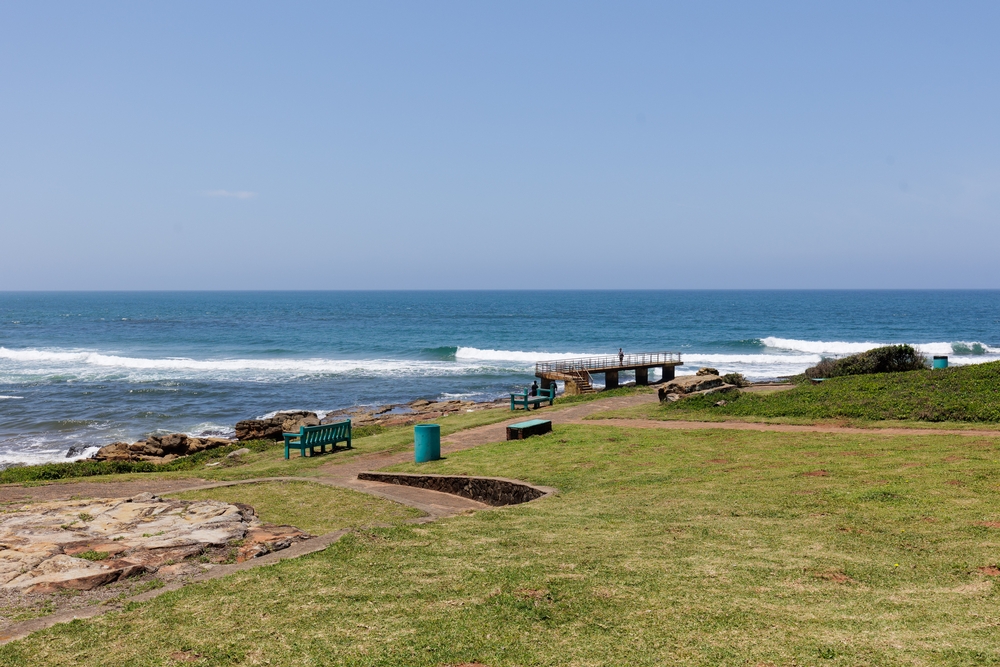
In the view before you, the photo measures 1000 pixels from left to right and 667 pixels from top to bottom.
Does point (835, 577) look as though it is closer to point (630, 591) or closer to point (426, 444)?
point (630, 591)

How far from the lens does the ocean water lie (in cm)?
4131

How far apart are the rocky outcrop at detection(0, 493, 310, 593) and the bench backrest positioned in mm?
8609

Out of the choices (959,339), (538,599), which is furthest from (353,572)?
(959,339)

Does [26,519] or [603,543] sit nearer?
[603,543]

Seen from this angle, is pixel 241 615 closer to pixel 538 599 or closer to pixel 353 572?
pixel 353 572

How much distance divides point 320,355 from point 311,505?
208ft

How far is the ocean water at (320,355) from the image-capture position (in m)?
41.3

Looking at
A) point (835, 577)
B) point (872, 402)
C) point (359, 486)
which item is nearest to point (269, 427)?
point (359, 486)

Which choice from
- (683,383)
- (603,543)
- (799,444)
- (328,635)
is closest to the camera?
(328,635)

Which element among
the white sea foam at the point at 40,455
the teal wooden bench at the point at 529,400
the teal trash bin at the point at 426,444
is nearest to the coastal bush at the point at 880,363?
the teal wooden bench at the point at 529,400

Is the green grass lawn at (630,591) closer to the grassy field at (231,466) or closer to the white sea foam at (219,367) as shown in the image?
the grassy field at (231,466)

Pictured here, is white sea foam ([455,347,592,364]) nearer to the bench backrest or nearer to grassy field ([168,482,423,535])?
the bench backrest

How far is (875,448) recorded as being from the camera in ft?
52.3

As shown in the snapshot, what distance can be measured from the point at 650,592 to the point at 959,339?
3668 inches
